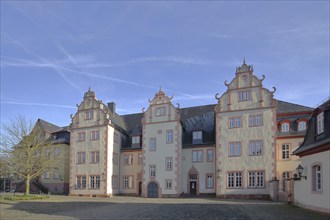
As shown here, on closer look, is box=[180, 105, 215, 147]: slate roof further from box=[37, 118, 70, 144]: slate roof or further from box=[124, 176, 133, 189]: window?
box=[37, 118, 70, 144]: slate roof

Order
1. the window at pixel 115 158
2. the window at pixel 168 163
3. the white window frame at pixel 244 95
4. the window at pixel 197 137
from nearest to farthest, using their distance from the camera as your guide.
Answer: the white window frame at pixel 244 95 → the window at pixel 168 163 → the window at pixel 197 137 → the window at pixel 115 158

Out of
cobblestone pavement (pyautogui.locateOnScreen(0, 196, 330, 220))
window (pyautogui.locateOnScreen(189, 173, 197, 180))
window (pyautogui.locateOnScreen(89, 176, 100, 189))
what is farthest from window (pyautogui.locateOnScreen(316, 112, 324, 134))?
window (pyautogui.locateOnScreen(89, 176, 100, 189))

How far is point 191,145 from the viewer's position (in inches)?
1706

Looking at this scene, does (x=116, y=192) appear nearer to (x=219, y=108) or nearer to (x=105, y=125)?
(x=105, y=125)

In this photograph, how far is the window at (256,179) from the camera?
124 ft

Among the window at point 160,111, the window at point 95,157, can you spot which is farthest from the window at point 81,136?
the window at point 160,111

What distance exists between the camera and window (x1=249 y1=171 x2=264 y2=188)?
124ft

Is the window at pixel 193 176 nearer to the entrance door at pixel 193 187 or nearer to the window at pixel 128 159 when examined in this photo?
the entrance door at pixel 193 187

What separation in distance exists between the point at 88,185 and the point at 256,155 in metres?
21.4

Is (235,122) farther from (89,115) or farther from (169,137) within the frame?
(89,115)

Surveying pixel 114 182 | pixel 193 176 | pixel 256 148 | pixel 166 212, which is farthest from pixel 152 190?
pixel 166 212

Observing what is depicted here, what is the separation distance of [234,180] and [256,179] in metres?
2.37

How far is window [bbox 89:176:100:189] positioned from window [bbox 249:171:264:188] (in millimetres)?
18887

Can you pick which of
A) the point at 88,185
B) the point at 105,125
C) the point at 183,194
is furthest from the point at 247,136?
the point at 88,185
